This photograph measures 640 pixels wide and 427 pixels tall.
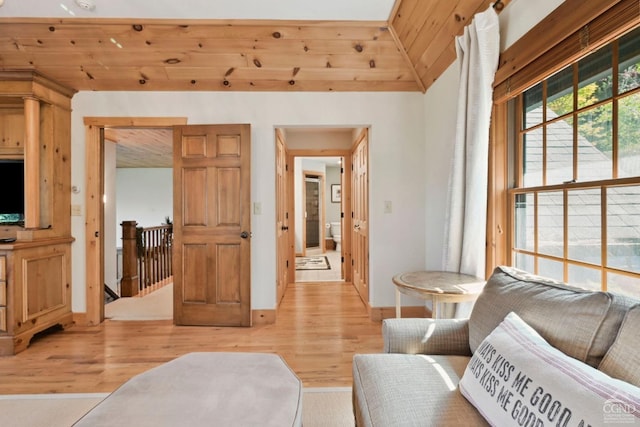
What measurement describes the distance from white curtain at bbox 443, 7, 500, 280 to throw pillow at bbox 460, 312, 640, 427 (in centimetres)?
99

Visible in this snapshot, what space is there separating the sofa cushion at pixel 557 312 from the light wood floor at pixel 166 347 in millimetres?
1117

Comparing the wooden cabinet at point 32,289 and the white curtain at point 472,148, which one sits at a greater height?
the white curtain at point 472,148

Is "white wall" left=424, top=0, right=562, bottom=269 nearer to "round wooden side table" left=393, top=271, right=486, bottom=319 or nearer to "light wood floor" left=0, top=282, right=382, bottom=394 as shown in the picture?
"round wooden side table" left=393, top=271, right=486, bottom=319

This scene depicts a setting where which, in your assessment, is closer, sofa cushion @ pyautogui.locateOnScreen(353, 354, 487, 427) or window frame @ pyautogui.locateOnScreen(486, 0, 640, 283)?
sofa cushion @ pyautogui.locateOnScreen(353, 354, 487, 427)

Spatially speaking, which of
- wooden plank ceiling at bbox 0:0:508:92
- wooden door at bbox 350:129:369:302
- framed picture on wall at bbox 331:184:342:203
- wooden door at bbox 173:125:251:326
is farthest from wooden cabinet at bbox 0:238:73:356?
framed picture on wall at bbox 331:184:342:203

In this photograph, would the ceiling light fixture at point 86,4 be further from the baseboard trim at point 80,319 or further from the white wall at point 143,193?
the white wall at point 143,193

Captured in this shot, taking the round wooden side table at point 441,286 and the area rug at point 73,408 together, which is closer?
the area rug at point 73,408

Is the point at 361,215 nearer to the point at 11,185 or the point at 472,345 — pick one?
the point at 472,345

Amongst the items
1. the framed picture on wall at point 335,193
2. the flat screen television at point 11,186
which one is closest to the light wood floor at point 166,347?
the flat screen television at point 11,186

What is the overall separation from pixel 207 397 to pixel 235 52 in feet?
8.87

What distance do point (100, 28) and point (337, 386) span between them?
3352 mm

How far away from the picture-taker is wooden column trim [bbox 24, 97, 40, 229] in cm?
263

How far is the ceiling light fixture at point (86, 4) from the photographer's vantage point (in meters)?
2.35

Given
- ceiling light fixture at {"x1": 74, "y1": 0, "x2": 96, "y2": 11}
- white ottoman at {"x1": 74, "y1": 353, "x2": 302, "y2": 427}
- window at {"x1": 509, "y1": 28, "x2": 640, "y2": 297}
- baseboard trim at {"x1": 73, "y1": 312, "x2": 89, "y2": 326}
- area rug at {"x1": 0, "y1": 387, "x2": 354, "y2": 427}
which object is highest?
ceiling light fixture at {"x1": 74, "y1": 0, "x2": 96, "y2": 11}
